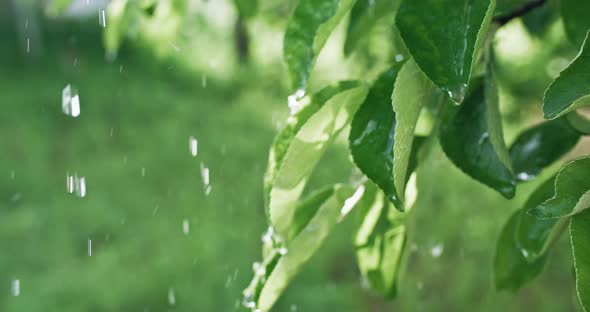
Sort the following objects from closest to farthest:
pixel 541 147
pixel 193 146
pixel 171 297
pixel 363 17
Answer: pixel 541 147 < pixel 363 17 < pixel 171 297 < pixel 193 146

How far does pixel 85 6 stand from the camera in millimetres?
4125

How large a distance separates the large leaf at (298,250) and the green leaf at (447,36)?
15cm

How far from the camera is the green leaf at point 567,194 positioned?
1.15 feet

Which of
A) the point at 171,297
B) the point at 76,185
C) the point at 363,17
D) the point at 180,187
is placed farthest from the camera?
the point at 180,187

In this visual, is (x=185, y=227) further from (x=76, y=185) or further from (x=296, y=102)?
(x=296, y=102)

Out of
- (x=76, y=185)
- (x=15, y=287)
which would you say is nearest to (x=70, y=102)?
(x=76, y=185)

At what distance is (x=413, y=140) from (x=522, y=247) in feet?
0.31

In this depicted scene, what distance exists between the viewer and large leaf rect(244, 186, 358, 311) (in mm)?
475

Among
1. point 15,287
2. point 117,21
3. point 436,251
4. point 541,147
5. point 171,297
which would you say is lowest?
point 436,251

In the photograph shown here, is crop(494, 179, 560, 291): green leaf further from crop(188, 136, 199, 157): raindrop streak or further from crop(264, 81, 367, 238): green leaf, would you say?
crop(188, 136, 199, 157): raindrop streak

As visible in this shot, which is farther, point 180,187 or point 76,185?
point 180,187

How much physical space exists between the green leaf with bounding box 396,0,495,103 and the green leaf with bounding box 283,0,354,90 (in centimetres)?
4

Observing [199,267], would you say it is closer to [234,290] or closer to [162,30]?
[234,290]

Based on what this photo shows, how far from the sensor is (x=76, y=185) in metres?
2.52
